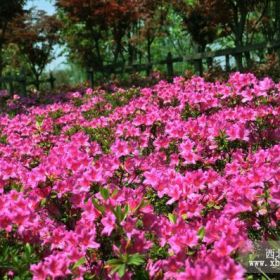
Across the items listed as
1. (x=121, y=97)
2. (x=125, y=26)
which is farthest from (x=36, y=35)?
(x=121, y=97)

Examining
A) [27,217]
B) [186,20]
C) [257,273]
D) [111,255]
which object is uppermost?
[186,20]

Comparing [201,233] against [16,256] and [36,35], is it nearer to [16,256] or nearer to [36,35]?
[16,256]

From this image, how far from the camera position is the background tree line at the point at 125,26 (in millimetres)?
20109

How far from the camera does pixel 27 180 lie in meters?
3.29

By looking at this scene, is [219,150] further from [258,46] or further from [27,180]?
[258,46]

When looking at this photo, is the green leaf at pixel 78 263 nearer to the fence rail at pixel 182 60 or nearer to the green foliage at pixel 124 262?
the green foliage at pixel 124 262

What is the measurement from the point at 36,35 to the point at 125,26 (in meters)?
7.71

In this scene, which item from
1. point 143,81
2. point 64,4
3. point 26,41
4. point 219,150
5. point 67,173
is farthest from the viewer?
point 26,41

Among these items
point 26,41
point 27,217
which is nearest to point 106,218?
point 27,217

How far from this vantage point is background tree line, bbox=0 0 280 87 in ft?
66.0

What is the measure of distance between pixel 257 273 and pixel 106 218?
910 mm

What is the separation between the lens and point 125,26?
25.6m

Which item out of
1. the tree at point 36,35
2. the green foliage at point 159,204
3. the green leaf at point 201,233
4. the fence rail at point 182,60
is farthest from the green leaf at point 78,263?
the tree at point 36,35

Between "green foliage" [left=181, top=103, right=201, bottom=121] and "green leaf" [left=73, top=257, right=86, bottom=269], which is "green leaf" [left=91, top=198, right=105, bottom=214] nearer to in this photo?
"green leaf" [left=73, top=257, right=86, bottom=269]
